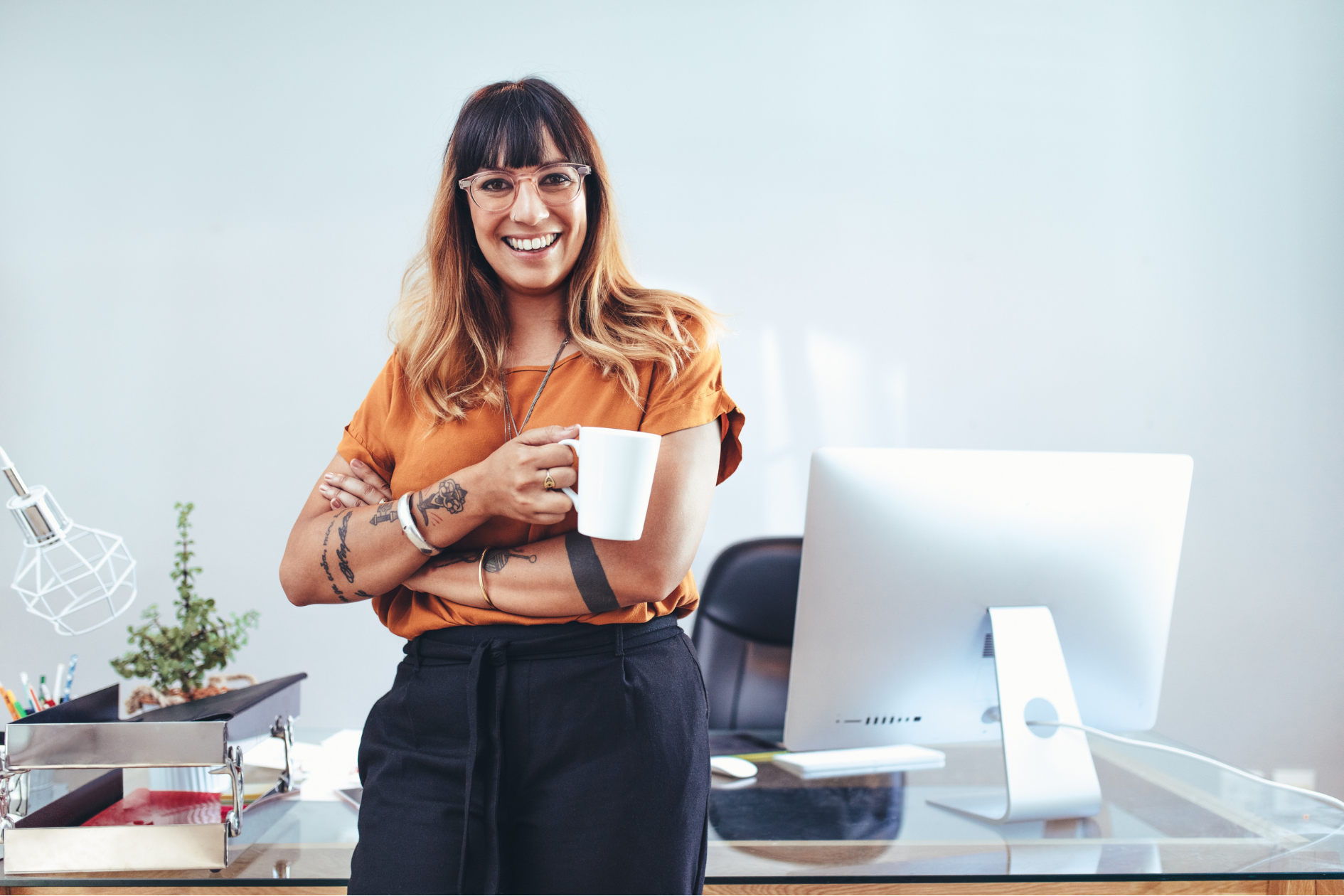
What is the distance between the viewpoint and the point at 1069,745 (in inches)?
49.2

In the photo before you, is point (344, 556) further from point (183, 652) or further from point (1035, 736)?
point (1035, 736)

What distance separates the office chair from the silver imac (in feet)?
2.09

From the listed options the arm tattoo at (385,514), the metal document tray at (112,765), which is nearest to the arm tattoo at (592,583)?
the arm tattoo at (385,514)

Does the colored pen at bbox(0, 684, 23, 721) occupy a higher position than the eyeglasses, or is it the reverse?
the eyeglasses

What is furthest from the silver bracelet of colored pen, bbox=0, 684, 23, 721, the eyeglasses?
colored pen, bbox=0, 684, 23, 721

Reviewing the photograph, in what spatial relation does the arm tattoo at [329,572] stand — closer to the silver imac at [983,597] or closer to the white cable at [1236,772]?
the silver imac at [983,597]

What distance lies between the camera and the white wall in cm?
272

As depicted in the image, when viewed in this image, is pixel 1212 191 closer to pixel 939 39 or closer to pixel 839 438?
pixel 939 39

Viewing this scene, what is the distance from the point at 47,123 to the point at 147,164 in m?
0.31

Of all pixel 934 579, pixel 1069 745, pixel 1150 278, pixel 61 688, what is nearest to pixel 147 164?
pixel 61 688

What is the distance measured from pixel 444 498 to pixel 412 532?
0.16 feet

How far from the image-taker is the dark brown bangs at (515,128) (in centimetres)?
105

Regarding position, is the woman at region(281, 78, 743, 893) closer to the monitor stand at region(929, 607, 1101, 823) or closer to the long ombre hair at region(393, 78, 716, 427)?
the long ombre hair at region(393, 78, 716, 427)

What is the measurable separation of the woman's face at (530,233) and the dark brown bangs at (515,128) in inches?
0.5
